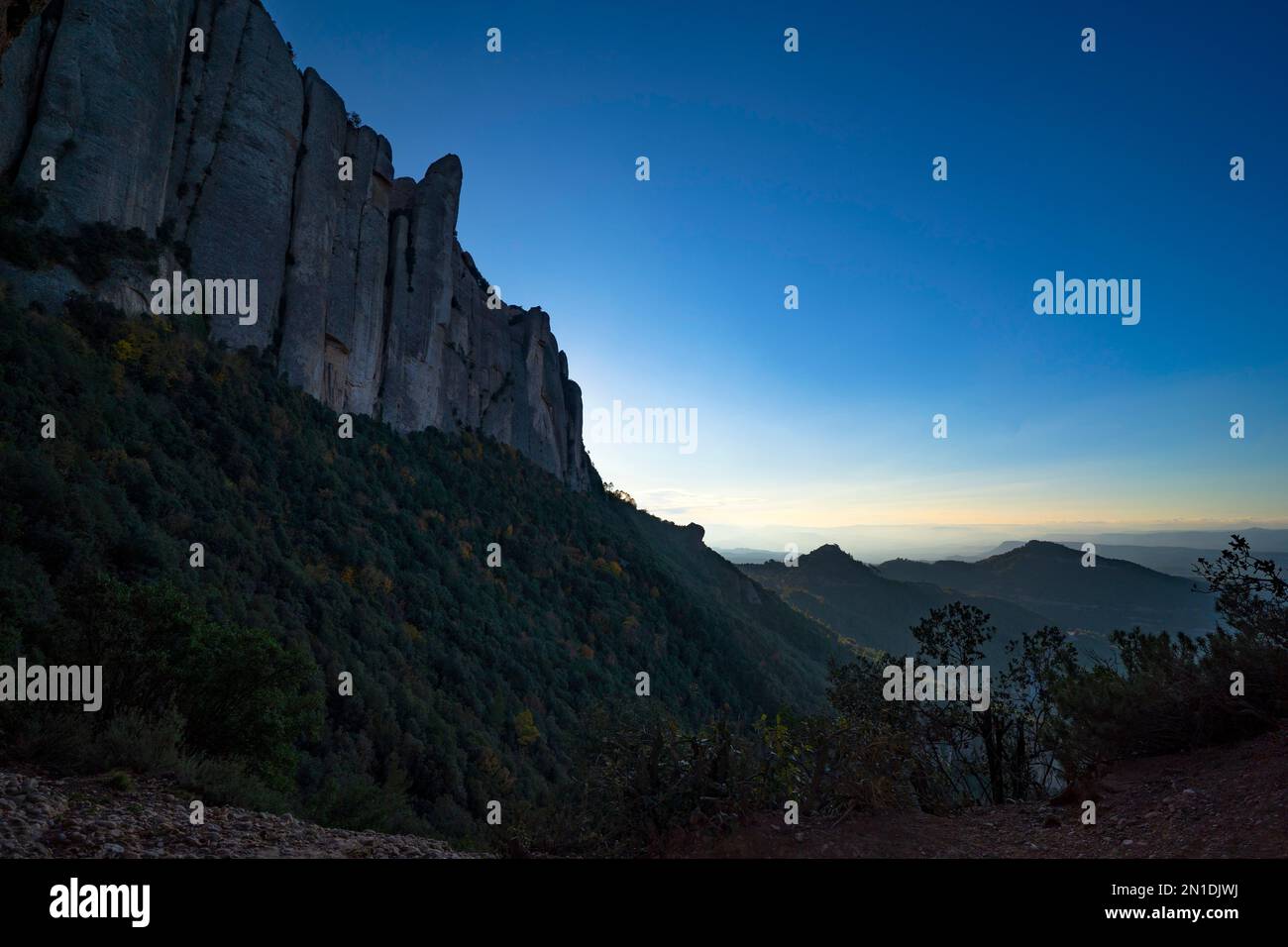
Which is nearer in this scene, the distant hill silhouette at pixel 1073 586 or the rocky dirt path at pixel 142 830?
the rocky dirt path at pixel 142 830

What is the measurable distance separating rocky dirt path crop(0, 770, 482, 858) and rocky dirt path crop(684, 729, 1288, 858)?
3121mm

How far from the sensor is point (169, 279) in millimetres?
24969

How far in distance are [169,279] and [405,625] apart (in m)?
18.3

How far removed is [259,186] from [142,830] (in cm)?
3436

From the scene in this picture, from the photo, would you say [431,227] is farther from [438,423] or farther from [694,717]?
[694,717]

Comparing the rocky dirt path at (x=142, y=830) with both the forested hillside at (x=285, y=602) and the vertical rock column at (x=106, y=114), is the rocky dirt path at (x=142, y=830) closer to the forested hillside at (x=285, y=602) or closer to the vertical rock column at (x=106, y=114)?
the forested hillside at (x=285, y=602)

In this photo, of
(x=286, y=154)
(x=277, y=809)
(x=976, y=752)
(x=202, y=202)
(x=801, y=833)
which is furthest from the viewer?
(x=286, y=154)

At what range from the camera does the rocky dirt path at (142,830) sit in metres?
4.09

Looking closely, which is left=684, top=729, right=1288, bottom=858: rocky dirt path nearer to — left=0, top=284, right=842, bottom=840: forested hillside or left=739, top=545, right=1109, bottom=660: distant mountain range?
left=0, top=284, right=842, bottom=840: forested hillside

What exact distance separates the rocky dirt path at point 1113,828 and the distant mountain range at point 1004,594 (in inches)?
3677

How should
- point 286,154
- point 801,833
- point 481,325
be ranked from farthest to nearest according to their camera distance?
point 481,325, point 286,154, point 801,833

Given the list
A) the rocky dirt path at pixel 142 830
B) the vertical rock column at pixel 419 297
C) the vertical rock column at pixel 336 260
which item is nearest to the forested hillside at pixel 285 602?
the rocky dirt path at pixel 142 830

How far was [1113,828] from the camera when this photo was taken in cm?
468
